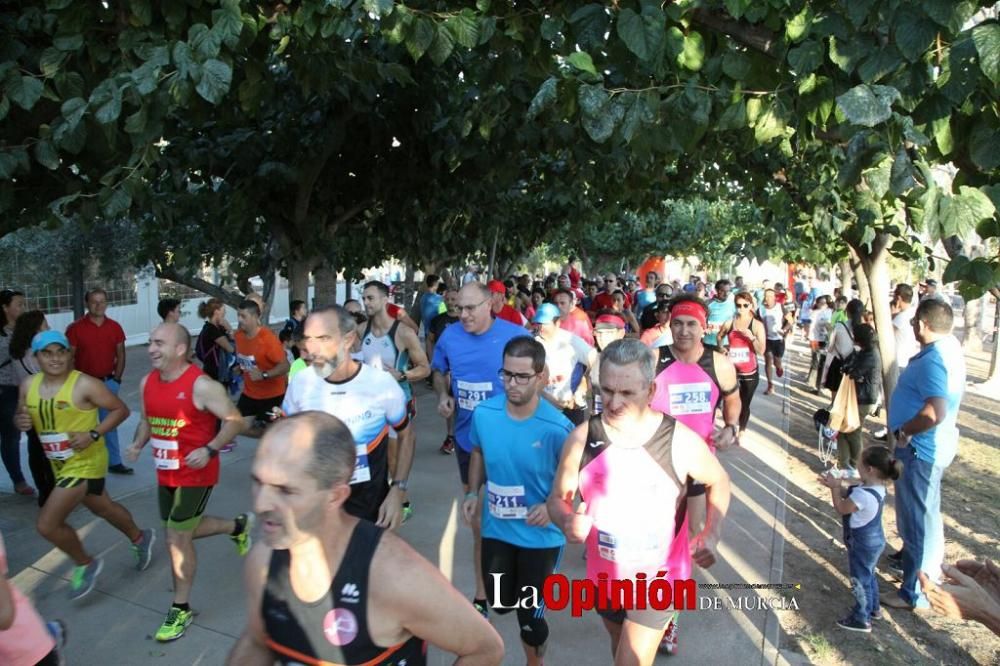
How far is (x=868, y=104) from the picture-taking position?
2494mm

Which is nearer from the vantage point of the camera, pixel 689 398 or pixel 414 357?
pixel 689 398

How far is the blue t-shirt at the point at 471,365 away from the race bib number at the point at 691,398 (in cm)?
104

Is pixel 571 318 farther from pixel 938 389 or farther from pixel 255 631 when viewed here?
pixel 255 631

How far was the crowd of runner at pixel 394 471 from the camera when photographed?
1920 millimetres

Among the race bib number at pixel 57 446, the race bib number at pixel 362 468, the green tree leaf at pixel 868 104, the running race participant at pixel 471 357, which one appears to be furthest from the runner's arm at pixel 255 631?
the race bib number at pixel 57 446

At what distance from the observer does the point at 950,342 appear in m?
4.66

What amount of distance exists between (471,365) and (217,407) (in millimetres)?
1559

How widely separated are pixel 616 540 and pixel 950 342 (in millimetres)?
2914

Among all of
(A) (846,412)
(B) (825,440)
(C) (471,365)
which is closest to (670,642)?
(C) (471,365)

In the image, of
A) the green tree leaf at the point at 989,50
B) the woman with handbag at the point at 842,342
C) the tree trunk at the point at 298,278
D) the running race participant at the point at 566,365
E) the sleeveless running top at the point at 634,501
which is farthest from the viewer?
the tree trunk at the point at 298,278

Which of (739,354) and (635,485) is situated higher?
(739,354)

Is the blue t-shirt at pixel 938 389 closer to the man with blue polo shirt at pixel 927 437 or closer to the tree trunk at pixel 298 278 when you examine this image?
the man with blue polo shirt at pixel 927 437

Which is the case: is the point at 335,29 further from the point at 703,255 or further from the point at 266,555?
the point at 703,255

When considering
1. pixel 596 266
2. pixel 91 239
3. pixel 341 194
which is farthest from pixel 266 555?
pixel 596 266
